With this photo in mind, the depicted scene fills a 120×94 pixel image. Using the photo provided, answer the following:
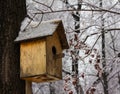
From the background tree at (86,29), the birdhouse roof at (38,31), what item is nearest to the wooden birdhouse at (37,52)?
the birdhouse roof at (38,31)

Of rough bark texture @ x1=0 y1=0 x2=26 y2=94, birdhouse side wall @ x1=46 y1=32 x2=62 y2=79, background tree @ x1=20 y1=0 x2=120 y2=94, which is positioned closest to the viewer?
rough bark texture @ x1=0 y1=0 x2=26 y2=94

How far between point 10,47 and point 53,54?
0.46 metres

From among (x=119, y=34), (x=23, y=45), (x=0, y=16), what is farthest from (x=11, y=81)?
(x=119, y=34)

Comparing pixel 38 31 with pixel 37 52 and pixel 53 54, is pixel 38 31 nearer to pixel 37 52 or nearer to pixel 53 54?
pixel 37 52

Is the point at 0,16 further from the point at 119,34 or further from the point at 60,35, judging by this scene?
the point at 119,34

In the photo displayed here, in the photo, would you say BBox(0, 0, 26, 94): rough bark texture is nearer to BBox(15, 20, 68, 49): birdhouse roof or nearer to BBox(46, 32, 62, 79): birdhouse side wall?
BBox(15, 20, 68, 49): birdhouse roof

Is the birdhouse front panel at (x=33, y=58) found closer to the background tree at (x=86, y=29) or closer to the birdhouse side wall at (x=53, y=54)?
the birdhouse side wall at (x=53, y=54)

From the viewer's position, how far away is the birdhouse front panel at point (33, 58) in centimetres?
328

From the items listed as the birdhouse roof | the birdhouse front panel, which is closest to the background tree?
the birdhouse roof

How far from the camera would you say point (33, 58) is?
3342mm

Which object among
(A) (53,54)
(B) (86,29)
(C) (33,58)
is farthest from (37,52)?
(B) (86,29)

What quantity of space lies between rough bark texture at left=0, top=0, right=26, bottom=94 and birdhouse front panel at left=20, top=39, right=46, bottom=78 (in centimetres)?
5

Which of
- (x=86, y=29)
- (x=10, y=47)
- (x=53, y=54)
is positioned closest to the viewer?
(x=10, y=47)

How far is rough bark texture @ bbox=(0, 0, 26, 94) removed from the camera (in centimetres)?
322
